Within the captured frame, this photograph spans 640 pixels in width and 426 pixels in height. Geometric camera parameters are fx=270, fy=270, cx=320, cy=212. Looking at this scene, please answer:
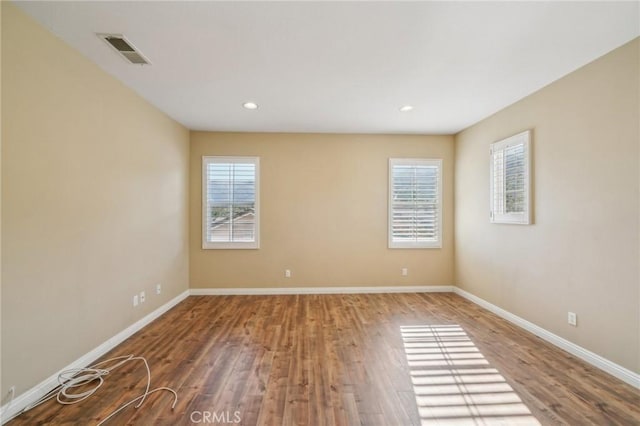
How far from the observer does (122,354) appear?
260 centimetres

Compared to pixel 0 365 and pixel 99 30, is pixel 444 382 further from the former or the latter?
pixel 99 30

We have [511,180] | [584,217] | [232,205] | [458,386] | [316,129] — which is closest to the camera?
[458,386]

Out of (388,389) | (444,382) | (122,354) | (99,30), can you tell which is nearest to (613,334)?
(444,382)

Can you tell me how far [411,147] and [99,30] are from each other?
4.20 metres

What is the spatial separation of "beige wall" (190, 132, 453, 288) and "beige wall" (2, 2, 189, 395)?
123 cm

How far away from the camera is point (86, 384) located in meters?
2.14

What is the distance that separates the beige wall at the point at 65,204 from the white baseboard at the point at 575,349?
14.7 ft

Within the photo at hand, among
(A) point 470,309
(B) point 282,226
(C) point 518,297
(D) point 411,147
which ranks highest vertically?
(D) point 411,147

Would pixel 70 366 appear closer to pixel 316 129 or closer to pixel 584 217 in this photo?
pixel 316 129

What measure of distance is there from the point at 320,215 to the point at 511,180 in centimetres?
273

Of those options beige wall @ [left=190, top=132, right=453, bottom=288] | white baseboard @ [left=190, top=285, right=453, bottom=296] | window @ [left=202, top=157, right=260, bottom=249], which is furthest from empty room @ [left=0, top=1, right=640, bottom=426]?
window @ [left=202, top=157, right=260, bottom=249]

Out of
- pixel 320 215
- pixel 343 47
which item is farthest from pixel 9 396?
pixel 320 215

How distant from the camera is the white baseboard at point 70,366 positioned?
1.76m

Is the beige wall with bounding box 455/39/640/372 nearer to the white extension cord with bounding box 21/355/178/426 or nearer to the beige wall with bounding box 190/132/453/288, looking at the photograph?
the beige wall with bounding box 190/132/453/288
